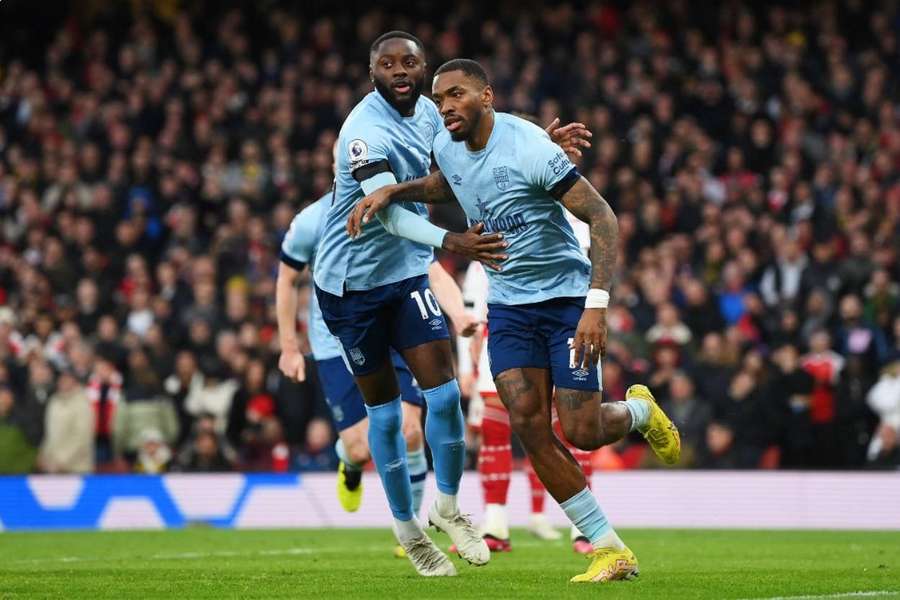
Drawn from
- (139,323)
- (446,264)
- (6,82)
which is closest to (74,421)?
(139,323)

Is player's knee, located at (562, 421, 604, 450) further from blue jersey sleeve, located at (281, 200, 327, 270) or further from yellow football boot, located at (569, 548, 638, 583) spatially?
blue jersey sleeve, located at (281, 200, 327, 270)

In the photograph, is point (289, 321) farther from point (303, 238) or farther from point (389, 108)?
point (389, 108)

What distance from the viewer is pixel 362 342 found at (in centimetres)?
913

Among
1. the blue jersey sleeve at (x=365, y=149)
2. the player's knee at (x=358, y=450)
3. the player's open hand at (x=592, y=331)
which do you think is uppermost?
the blue jersey sleeve at (x=365, y=149)

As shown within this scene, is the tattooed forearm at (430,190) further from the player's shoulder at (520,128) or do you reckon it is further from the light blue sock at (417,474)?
the light blue sock at (417,474)

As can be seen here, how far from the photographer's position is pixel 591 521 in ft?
27.6

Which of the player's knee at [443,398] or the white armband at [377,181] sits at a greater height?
the white armband at [377,181]

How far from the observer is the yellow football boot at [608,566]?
328 inches

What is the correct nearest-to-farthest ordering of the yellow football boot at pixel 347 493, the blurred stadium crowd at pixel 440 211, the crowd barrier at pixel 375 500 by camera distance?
1. the yellow football boot at pixel 347 493
2. the crowd barrier at pixel 375 500
3. the blurred stadium crowd at pixel 440 211

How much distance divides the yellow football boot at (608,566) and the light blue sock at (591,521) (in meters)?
0.05

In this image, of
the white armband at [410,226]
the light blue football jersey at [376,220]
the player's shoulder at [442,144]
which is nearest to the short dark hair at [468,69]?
the player's shoulder at [442,144]

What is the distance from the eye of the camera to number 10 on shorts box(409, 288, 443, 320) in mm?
9078

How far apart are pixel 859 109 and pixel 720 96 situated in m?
1.94

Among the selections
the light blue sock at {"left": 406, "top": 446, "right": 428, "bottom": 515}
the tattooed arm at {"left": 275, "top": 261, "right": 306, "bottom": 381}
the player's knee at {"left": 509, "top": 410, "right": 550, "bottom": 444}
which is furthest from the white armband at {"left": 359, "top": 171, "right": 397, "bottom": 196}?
the light blue sock at {"left": 406, "top": 446, "right": 428, "bottom": 515}
